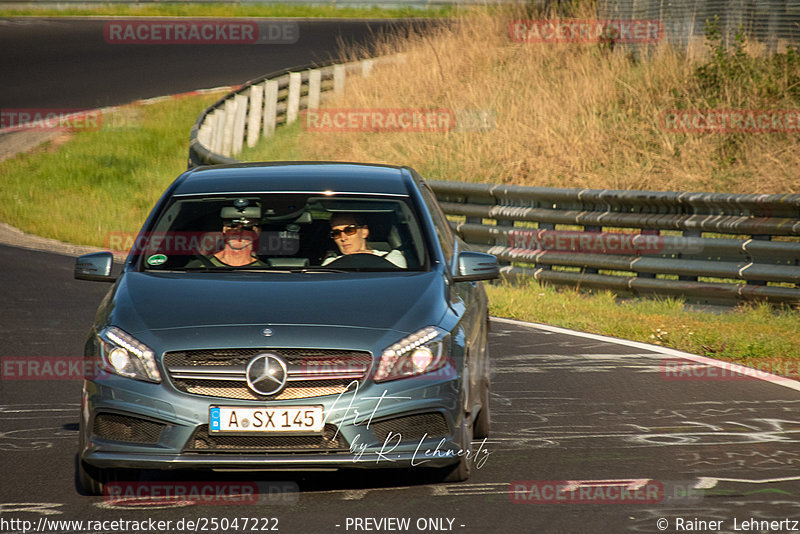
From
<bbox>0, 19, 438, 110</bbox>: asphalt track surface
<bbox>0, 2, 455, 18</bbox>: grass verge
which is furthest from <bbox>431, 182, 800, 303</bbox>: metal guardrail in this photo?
<bbox>0, 2, 455, 18</bbox>: grass verge

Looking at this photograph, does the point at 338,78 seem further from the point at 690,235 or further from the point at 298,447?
the point at 298,447

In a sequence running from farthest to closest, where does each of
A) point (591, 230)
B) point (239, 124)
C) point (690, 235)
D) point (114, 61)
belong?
1. point (114, 61)
2. point (239, 124)
3. point (591, 230)
4. point (690, 235)

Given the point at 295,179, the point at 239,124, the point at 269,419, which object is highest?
the point at 295,179

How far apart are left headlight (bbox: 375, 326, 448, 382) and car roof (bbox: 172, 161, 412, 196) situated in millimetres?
1598

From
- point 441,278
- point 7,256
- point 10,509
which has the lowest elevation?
point 7,256

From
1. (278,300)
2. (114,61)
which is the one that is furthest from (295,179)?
(114,61)

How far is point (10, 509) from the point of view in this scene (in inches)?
231

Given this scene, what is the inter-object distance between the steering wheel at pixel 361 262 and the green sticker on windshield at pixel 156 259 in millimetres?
894

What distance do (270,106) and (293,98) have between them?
1.13 m

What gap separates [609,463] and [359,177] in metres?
2.25

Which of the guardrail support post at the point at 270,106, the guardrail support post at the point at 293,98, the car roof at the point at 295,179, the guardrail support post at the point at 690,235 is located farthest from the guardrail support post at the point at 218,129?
the car roof at the point at 295,179

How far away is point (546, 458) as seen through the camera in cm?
685

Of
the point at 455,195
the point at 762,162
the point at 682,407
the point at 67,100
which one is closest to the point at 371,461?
the point at 682,407

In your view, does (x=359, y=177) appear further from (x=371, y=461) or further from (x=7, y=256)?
(x=7, y=256)
